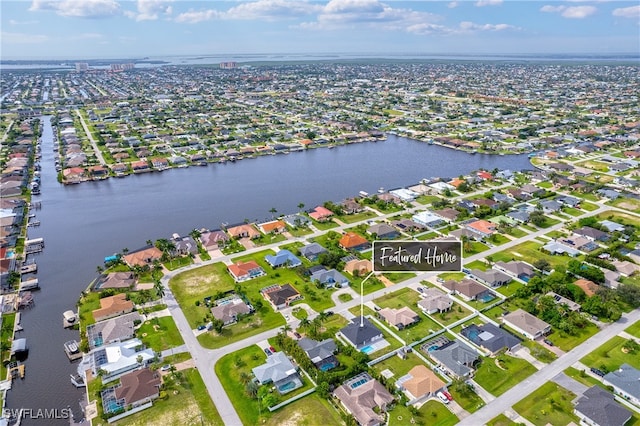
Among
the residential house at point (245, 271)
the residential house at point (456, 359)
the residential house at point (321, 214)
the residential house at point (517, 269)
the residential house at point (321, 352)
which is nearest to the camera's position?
the residential house at point (456, 359)

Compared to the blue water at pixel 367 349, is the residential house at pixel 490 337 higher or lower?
higher

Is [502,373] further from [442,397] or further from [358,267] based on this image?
[358,267]

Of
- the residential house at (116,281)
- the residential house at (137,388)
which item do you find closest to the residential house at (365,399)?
the residential house at (137,388)

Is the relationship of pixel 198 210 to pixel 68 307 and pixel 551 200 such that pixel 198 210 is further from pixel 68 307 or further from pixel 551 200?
pixel 551 200

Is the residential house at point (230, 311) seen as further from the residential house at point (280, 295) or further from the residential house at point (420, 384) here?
the residential house at point (420, 384)

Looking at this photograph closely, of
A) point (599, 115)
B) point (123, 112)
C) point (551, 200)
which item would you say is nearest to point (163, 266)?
point (551, 200)
